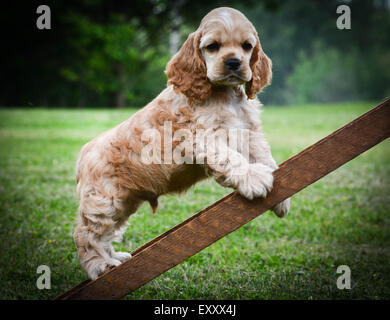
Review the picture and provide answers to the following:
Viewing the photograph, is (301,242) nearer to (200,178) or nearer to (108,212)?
(200,178)

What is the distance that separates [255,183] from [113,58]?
2606 cm

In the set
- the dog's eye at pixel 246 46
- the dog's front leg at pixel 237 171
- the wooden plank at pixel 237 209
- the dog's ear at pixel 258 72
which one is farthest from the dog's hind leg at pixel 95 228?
the dog's eye at pixel 246 46

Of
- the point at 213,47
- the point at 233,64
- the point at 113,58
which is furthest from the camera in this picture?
the point at 113,58

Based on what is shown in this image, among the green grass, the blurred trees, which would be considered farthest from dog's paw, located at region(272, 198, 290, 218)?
the blurred trees

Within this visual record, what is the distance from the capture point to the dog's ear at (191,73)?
10.1 ft

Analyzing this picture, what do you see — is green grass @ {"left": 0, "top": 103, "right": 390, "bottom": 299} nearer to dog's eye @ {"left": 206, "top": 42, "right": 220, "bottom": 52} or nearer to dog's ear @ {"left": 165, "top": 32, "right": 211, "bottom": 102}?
dog's ear @ {"left": 165, "top": 32, "right": 211, "bottom": 102}

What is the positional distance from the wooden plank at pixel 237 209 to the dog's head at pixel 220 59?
2.43ft

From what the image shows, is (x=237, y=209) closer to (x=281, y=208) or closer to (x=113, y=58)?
(x=281, y=208)

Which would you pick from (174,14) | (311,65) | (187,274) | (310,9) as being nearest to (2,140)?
(187,274)

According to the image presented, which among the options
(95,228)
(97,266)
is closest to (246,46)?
(95,228)

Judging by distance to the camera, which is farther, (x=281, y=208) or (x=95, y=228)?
(x=95, y=228)

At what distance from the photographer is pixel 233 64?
283 centimetres

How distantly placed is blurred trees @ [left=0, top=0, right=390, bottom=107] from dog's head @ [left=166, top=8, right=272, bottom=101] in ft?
73.3

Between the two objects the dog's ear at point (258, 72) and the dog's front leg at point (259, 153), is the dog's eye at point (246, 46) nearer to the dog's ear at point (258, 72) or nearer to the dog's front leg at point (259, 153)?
the dog's ear at point (258, 72)
